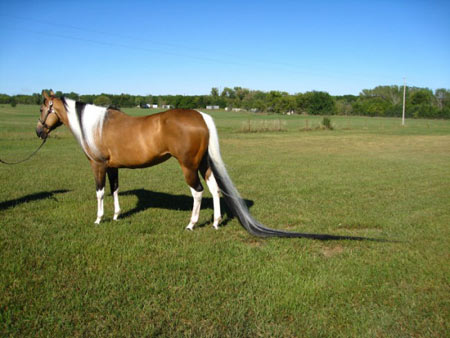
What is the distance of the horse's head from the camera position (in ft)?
21.0

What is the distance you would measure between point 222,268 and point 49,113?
441cm

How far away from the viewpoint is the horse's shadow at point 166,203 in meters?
7.14

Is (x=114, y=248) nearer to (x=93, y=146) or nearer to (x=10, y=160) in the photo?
(x=93, y=146)

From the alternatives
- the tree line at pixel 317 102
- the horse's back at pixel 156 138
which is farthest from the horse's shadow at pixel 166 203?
the tree line at pixel 317 102

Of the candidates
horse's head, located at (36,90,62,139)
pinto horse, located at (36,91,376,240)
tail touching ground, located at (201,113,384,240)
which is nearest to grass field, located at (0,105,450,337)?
tail touching ground, located at (201,113,384,240)

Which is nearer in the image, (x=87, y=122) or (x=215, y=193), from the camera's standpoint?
(x=87, y=122)

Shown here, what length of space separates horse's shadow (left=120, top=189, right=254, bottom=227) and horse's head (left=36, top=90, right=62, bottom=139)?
216 cm

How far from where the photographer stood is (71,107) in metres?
6.12

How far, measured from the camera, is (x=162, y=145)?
5820 mm

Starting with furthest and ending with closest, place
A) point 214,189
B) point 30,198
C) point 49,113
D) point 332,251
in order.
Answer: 1. point 30,198
2. point 49,113
3. point 214,189
4. point 332,251

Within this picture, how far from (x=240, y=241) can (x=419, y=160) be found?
1342cm

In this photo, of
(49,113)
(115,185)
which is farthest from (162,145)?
(49,113)

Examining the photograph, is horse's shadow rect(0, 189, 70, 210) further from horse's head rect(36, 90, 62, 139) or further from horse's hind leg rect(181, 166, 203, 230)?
horse's hind leg rect(181, 166, 203, 230)

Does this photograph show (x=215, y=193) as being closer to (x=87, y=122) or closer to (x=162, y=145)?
(x=162, y=145)
